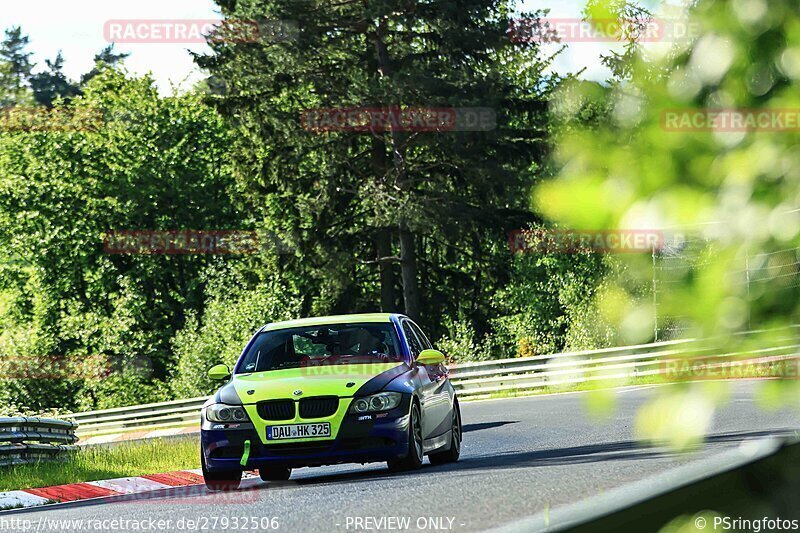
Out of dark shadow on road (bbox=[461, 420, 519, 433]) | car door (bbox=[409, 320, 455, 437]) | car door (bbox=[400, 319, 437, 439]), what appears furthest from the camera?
dark shadow on road (bbox=[461, 420, 519, 433])

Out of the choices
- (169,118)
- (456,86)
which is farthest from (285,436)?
(169,118)

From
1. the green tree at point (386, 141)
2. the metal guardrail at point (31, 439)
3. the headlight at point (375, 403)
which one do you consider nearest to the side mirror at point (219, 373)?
the headlight at point (375, 403)

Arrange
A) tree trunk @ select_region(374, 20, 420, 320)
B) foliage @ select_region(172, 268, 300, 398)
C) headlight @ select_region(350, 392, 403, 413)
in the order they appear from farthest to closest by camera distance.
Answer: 1. foliage @ select_region(172, 268, 300, 398)
2. tree trunk @ select_region(374, 20, 420, 320)
3. headlight @ select_region(350, 392, 403, 413)

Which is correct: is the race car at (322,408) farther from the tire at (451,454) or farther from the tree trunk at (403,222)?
the tree trunk at (403,222)

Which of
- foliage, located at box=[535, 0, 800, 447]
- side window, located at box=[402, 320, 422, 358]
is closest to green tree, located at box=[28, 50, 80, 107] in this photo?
side window, located at box=[402, 320, 422, 358]

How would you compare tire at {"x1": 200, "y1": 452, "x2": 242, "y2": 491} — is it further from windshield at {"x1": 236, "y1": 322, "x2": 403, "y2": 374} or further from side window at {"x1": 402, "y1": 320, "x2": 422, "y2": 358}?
side window at {"x1": 402, "y1": 320, "x2": 422, "y2": 358}

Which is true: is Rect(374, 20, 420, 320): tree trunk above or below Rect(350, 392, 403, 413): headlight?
above

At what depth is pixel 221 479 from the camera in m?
13.4

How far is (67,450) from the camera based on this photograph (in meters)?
18.3

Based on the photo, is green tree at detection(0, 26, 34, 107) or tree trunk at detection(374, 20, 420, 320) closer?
tree trunk at detection(374, 20, 420, 320)

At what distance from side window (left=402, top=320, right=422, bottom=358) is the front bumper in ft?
4.79

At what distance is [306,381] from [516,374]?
2391cm

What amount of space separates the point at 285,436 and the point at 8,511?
2695 mm

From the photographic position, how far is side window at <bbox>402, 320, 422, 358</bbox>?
47.6ft
